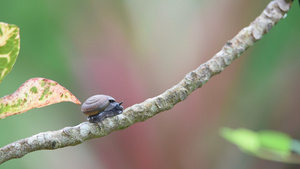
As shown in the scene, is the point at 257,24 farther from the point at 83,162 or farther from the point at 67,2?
the point at 67,2

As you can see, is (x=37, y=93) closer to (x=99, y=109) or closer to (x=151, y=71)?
(x=99, y=109)

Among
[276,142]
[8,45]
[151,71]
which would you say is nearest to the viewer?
[8,45]

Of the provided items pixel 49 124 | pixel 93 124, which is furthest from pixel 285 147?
pixel 49 124

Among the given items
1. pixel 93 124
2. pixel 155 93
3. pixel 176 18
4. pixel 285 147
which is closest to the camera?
pixel 93 124

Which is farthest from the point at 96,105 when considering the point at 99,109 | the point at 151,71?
the point at 151,71

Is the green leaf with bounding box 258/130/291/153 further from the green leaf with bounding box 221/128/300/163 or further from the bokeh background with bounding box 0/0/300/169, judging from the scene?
the bokeh background with bounding box 0/0/300/169

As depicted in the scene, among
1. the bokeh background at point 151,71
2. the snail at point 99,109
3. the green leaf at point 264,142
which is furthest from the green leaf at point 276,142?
the bokeh background at point 151,71

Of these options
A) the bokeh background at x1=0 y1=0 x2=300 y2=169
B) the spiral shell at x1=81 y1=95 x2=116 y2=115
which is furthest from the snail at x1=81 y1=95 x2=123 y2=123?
the bokeh background at x1=0 y1=0 x2=300 y2=169
